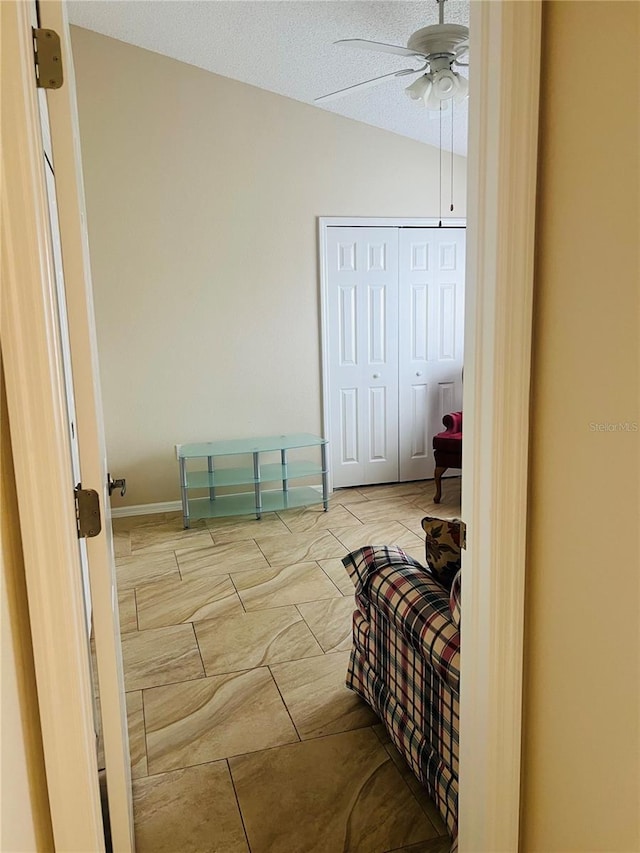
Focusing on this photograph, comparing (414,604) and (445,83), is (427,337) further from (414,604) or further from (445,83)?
(414,604)

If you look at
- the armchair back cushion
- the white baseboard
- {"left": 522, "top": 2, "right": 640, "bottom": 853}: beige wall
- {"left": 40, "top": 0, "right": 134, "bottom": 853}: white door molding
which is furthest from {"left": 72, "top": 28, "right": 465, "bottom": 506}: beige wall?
{"left": 522, "top": 2, "right": 640, "bottom": 853}: beige wall

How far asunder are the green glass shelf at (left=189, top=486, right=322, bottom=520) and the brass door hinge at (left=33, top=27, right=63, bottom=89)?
3.70 meters

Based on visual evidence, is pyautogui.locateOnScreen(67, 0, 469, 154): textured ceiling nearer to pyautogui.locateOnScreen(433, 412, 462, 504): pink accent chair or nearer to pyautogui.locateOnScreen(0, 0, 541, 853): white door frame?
pyautogui.locateOnScreen(433, 412, 462, 504): pink accent chair

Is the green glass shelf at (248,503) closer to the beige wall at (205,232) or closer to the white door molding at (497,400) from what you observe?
the beige wall at (205,232)

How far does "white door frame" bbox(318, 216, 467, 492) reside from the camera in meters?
5.11

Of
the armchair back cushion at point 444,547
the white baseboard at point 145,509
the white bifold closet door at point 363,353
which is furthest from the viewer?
the white bifold closet door at point 363,353

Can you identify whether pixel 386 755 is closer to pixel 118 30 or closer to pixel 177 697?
pixel 177 697

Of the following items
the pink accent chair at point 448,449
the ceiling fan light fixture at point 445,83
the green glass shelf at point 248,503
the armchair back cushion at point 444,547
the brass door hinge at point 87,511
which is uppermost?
the ceiling fan light fixture at point 445,83

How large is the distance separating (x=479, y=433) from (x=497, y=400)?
8 centimetres

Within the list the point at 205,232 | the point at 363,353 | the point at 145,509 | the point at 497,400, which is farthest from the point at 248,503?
the point at 497,400

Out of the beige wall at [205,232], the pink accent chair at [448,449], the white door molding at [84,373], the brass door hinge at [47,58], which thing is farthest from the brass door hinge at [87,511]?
the pink accent chair at [448,449]

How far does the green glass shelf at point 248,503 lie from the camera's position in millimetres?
4711

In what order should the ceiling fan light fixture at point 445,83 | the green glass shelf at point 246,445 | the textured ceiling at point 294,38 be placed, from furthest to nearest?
the green glass shelf at point 246,445, the textured ceiling at point 294,38, the ceiling fan light fixture at point 445,83

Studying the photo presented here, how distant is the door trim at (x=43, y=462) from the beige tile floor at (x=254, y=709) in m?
0.76
